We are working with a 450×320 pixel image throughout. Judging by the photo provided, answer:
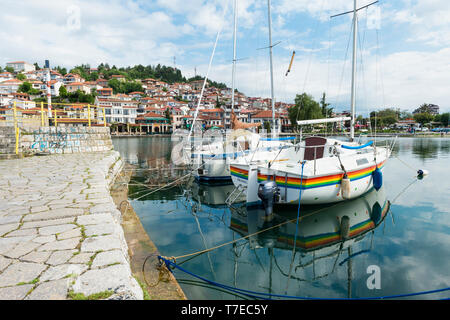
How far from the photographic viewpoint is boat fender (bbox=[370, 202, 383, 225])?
25.3 feet

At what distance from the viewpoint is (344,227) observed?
23.2 ft

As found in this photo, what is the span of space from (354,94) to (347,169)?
5168 mm

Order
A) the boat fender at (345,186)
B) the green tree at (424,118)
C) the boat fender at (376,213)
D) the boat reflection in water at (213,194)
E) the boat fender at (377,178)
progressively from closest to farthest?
the boat fender at (345,186)
the boat fender at (376,213)
the boat fender at (377,178)
the boat reflection in water at (213,194)
the green tree at (424,118)

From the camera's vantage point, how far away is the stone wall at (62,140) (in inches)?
539

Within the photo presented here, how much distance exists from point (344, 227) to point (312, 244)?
1.62 meters

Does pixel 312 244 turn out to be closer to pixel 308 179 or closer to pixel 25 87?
pixel 308 179

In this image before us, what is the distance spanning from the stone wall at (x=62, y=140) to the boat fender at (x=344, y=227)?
47.9 ft

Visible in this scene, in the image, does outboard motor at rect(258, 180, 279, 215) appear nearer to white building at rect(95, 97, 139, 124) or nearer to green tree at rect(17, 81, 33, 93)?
white building at rect(95, 97, 139, 124)

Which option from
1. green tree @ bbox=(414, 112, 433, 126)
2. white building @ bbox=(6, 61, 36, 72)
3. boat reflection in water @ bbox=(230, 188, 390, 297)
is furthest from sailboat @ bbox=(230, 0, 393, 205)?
white building @ bbox=(6, 61, 36, 72)

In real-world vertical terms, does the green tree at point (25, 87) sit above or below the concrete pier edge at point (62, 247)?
above

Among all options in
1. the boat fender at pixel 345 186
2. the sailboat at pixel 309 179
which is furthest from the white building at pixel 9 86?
the boat fender at pixel 345 186

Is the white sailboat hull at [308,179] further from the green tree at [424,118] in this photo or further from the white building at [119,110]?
the green tree at [424,118]

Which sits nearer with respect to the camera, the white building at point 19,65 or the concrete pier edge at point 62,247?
the concrete pier edge at point 62,247

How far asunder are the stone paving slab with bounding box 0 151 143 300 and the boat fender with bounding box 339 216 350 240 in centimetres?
544
